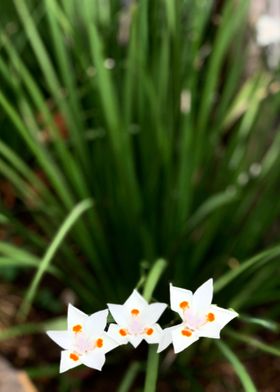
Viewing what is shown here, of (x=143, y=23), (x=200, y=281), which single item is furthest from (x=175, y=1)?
(x=200, y=281)

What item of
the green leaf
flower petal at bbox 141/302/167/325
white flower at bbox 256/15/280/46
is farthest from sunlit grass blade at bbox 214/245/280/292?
white flower at bbox 256/15/280/46

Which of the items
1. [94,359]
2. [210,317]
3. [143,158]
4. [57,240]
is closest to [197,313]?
[210,317]

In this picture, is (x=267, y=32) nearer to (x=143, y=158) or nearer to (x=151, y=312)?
(x=143, y=158)

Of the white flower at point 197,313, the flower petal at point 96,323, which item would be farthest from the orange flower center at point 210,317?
the flower petal at point 96,323

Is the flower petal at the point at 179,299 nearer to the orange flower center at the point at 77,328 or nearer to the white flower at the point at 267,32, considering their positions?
the orange flower center at the point at 77,328

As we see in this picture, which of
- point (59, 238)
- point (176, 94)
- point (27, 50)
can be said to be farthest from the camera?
point (27, 50)

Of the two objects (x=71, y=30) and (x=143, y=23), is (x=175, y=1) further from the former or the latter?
(x=71, y=30)

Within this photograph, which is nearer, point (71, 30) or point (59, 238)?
point (59, 238)

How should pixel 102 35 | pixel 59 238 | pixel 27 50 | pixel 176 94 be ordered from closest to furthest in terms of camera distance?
pixel 59 238 < pixel 176 94 < pixel 102 35 < pixel 27 50

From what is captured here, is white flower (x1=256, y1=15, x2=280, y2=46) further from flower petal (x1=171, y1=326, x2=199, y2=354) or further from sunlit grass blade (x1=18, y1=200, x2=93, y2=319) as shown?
flower petal (x1=171, y1=326, x2=199, y2=354)
